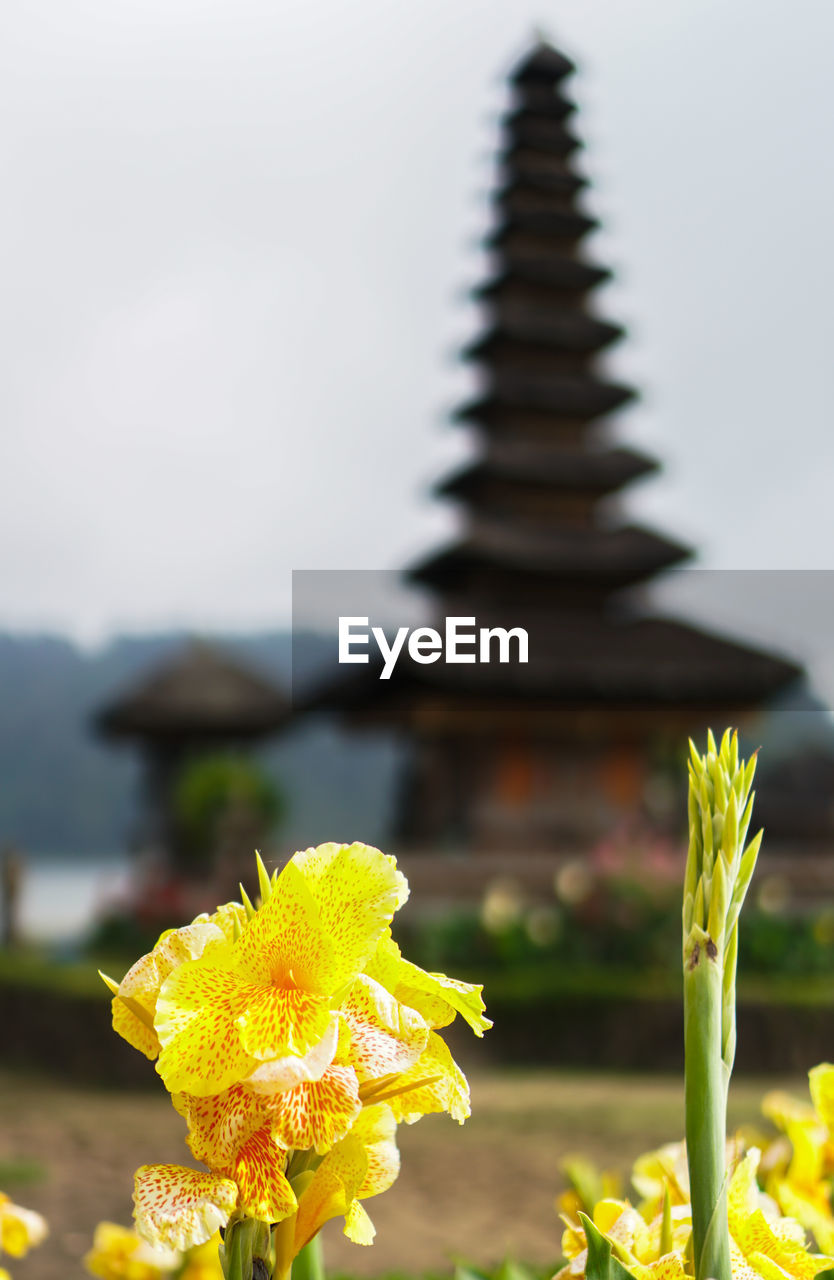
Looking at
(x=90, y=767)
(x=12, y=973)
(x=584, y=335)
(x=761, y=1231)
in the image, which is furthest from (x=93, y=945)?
(x=90, y=767)

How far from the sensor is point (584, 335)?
1572cm

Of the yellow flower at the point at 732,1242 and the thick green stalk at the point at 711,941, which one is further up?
the thick green stalk at the point at 711,941

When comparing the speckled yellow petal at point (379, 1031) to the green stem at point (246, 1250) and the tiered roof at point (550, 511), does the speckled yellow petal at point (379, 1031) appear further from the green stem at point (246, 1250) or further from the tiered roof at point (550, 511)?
the tiered roof at point (550, 511)

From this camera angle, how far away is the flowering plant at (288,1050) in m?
0.66

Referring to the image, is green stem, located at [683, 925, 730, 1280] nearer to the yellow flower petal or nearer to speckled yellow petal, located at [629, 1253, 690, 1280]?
speckled yellow petal, located at [629, 1253, 690, 1280]

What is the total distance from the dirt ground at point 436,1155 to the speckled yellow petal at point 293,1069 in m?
4.75

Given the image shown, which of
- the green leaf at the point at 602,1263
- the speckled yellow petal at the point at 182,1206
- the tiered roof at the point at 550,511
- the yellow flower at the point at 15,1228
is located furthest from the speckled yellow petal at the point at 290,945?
the tiered roof at the point at 550,511

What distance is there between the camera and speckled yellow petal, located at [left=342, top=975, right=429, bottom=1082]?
683mm

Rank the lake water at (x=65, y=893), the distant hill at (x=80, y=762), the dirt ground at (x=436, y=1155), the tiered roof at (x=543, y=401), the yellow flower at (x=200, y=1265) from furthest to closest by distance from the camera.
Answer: the distant hill at (x=80, y=762)
the lake water at (x=65, y=893)
the tiered roof at (x=543, y=401)
the dirt ground at (x=436, y=1155)
the yellow flower at (x=200, y=1265)

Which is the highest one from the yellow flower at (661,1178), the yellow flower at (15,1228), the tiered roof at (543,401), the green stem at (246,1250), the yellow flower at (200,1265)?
the tiered roof at (543,401)

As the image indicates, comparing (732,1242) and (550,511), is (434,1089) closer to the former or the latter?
(732,1242)

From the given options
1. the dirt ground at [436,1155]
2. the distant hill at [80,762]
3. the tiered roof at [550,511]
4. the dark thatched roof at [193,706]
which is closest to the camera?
the dirt ground at [436,1155]

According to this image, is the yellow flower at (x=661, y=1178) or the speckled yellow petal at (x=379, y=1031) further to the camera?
the yellow flower at (x=661, y=1178)

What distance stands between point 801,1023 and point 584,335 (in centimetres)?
877
